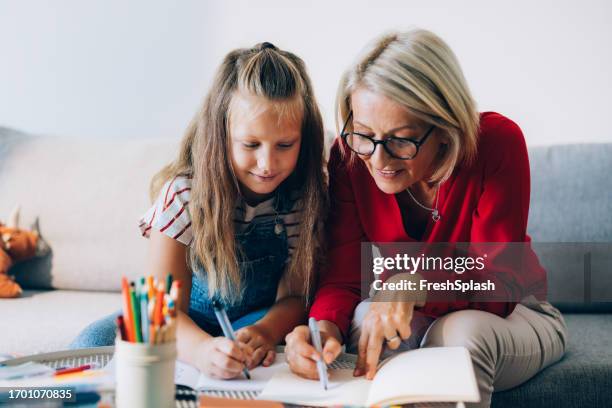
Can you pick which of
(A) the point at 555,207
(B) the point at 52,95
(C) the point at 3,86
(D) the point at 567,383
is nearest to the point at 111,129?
(B) the point at 52,95

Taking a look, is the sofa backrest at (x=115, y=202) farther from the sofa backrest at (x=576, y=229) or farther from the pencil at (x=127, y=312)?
the pencil at (x=127, y=312)

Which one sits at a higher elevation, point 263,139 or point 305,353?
point 263,139

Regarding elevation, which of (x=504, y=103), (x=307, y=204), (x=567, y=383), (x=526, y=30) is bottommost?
(x=567, y=383)

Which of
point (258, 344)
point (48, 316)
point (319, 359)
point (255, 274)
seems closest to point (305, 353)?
point (319, 359)

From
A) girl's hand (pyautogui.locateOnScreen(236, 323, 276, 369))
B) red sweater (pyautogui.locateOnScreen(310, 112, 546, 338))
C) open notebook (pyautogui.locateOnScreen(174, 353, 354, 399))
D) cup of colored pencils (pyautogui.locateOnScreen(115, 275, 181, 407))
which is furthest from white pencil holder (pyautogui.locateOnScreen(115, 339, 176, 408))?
red sweater (pyautogui.locateOnScreen(310, 112, 546, 338))

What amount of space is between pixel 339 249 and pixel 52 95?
146 centimetres

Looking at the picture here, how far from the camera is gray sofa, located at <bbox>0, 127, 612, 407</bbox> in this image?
158 cm

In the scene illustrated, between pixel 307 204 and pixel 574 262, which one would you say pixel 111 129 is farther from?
pixel 574 262

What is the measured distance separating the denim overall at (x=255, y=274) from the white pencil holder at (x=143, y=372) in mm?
511

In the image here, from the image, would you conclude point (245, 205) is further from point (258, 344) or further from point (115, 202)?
point (115, 202)

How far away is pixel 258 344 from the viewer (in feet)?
3.72

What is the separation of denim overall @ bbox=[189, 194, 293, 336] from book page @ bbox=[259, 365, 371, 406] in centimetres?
37

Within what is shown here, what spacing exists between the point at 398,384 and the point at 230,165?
0.56 meters

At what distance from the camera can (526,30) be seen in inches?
81.4
